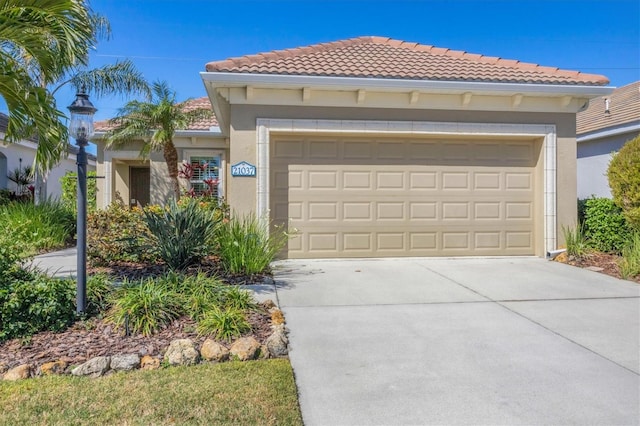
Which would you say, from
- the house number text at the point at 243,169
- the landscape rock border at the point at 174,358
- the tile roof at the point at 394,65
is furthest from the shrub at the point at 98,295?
the tile roof at the point at 394,65

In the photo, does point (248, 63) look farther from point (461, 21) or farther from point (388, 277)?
point (461, 21)

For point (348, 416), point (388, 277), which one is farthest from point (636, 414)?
point (388, 277)

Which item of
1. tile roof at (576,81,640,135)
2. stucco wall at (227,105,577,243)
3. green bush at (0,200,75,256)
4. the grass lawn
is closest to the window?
green bush at (0,200,75,256)

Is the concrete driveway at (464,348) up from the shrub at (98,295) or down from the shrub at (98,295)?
down

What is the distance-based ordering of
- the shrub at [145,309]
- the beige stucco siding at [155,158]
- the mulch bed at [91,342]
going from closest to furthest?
the mulch bed at [91,342], the shrub at [145,309], the beige stucco siding at [155,158]

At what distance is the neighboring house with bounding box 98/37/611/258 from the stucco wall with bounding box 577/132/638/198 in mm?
5385

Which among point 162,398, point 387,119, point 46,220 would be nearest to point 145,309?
point 162,398

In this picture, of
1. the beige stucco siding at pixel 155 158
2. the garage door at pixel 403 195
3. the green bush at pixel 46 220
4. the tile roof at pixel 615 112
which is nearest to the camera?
the garage door at pixel 403 195

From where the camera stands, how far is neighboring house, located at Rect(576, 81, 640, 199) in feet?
41.2

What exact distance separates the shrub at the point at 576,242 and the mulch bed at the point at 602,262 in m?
0.14

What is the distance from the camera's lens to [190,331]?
13.5 ft

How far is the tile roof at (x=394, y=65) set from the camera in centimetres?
812

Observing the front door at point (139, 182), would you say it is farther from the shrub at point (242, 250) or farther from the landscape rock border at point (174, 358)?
the landscape rock border at point (174, 358)

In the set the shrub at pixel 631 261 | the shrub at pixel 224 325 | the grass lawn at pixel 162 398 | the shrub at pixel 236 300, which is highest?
the shrub at pixel 631 261
